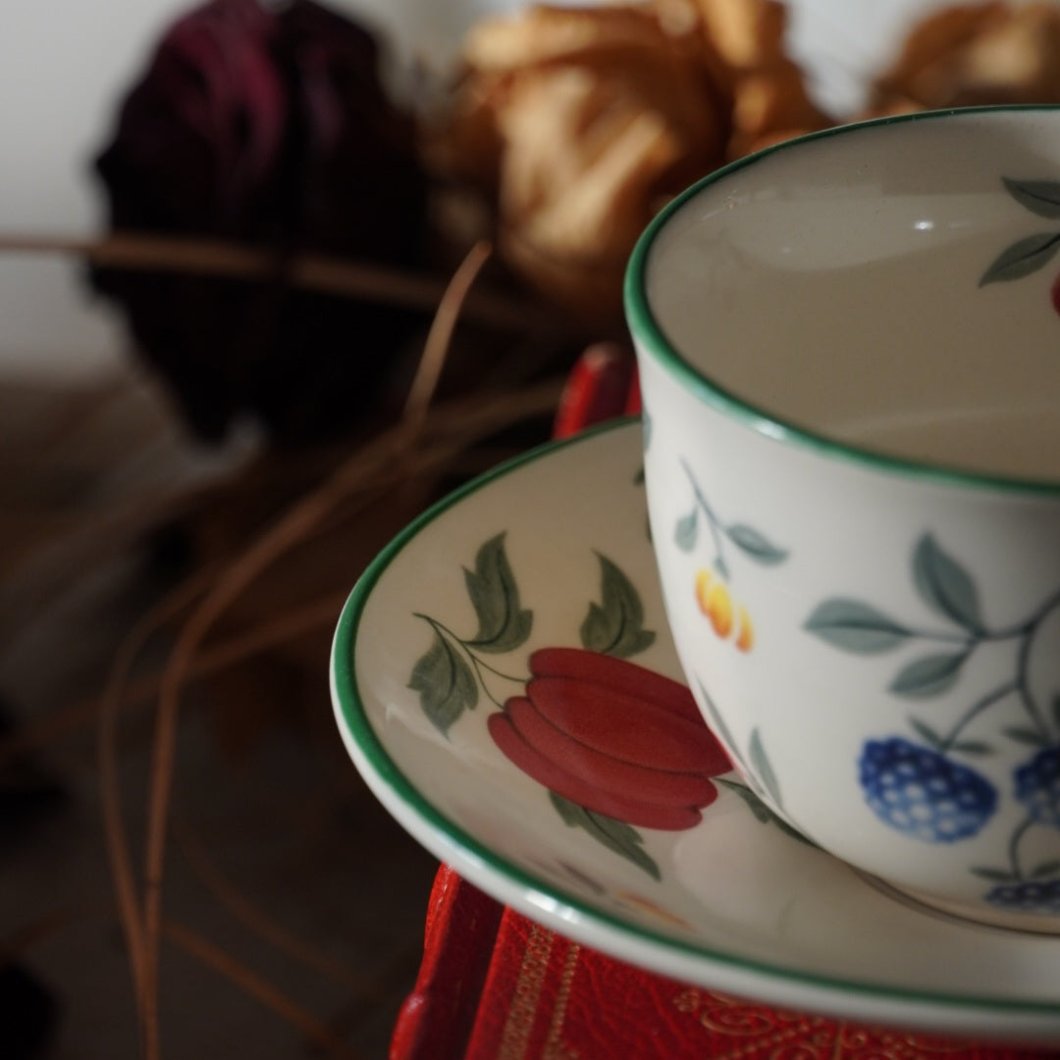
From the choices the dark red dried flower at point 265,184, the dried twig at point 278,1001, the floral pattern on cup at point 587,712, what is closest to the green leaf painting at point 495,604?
the floral pattern on cup at point 587,712

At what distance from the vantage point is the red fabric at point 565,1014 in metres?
0.28

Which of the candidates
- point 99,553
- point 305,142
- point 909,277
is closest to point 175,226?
point 305,142

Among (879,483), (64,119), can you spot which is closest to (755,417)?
(879,483)

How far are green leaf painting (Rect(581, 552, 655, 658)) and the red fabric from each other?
0.06m

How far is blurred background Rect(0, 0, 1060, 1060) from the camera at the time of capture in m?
0.56

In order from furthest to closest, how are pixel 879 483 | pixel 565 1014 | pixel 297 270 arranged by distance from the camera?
pixel 297 270 → pixel 565 1014 → pixel 879 483

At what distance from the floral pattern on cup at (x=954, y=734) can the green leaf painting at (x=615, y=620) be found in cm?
9

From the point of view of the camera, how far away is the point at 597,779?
261mm

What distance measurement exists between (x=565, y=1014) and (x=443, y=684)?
0.27 ft

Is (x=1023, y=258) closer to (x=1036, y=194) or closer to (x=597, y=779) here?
(x=1036, y=194)

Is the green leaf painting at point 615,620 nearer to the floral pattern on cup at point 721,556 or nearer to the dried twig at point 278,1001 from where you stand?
the floral pattern on cup at point 721,556

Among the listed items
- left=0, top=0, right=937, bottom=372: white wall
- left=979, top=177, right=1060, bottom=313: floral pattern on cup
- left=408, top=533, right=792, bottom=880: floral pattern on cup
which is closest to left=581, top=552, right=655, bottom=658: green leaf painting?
left=408, top=533, right=792, bottom=880: floral pattern on cup

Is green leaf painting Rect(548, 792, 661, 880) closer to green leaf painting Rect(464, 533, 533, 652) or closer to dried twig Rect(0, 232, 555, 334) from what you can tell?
green leaf painting Rect(464, 533, 533, 652)

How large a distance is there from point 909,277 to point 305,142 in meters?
0.47
